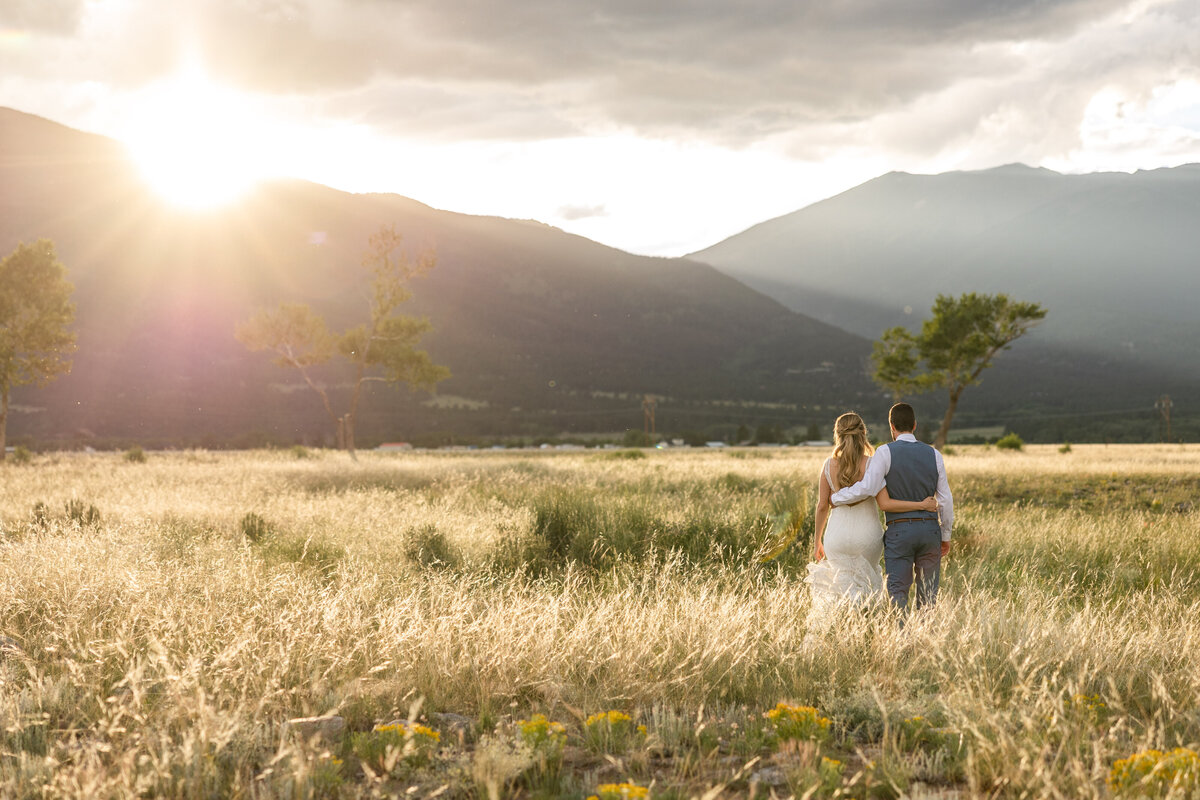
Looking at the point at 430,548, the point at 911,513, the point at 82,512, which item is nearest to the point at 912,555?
the point at 911,513

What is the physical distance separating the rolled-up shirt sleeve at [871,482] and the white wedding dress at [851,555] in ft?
0.53

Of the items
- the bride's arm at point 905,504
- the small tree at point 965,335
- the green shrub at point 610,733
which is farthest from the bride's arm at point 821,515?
the small tree at point 965,335

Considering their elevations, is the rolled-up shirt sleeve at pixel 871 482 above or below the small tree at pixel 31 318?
below

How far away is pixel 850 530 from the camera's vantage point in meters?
6.68

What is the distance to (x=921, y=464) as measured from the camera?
21.8ft

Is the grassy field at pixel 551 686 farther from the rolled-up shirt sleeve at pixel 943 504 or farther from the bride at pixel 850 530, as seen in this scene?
the rolled-up shirt sleeve at pixel 943 504

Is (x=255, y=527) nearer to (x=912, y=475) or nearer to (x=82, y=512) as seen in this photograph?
(x=82, y=512)

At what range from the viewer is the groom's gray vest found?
21.8 ft

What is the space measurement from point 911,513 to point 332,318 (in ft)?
371

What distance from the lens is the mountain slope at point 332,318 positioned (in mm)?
85625

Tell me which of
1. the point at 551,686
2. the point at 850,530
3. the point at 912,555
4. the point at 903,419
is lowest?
the point at 551,686

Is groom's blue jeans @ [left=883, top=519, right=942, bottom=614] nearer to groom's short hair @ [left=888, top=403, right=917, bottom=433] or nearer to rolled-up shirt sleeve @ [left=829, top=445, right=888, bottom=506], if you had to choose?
rolled-up shirt sleeve @ [left=829, top=445, right=888, bottom=506]

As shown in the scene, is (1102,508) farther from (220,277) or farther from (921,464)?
(220,277)

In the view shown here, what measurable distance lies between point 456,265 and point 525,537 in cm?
16155
